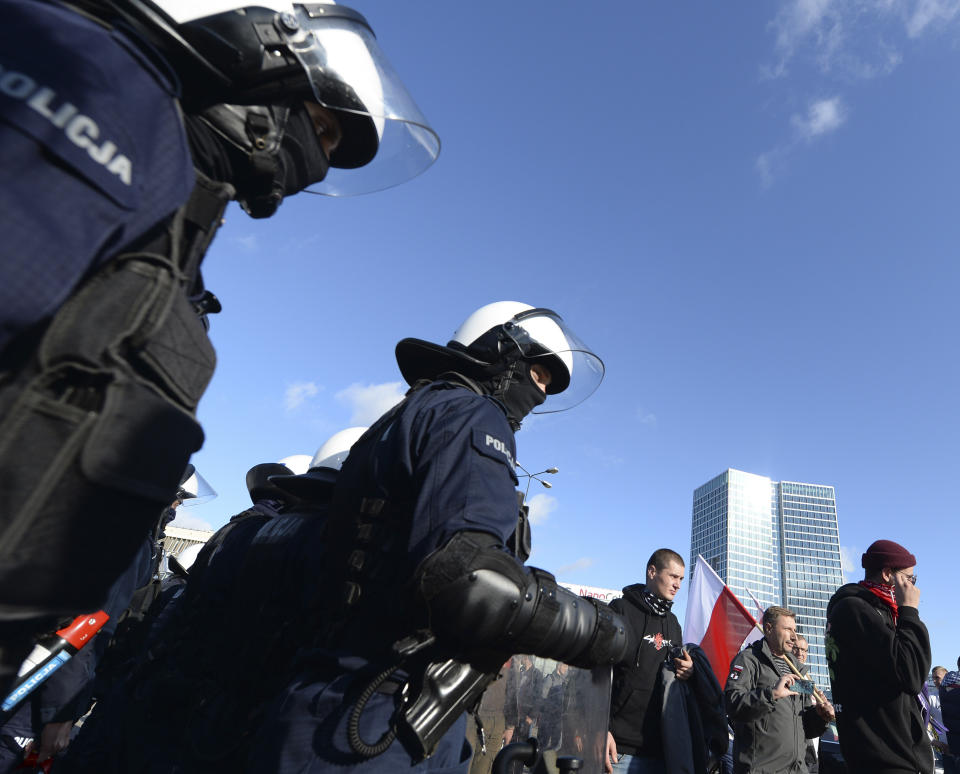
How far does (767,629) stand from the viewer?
5.20 m

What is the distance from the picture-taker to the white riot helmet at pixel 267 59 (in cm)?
122

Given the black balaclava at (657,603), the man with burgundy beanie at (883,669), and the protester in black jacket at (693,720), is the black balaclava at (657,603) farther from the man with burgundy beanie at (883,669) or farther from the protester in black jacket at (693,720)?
the man with burgundy beanie at (883,669)

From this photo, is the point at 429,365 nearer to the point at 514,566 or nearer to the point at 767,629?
the point at 514,566

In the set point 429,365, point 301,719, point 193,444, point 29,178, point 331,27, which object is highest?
point 331,27

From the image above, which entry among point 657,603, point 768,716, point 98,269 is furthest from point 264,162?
point 768,716

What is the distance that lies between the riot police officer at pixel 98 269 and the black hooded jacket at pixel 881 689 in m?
4.25

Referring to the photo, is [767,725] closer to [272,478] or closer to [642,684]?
[642,684]

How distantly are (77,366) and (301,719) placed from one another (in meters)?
A: 1.24

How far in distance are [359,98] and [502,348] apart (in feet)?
4.41

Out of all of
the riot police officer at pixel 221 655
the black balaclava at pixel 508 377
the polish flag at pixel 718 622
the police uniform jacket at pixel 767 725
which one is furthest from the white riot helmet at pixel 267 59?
the polish flag at pixel 718 622

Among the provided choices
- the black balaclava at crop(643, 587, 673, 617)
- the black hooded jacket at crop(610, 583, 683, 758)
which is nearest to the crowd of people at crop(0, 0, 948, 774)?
the black hooded jacket at crop(610, 583, 683, 758)

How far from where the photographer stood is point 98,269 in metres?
0.99

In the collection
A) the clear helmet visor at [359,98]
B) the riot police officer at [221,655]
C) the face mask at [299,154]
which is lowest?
the riot police officer at [221,655]

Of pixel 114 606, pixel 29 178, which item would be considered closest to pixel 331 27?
pixel 29 178
